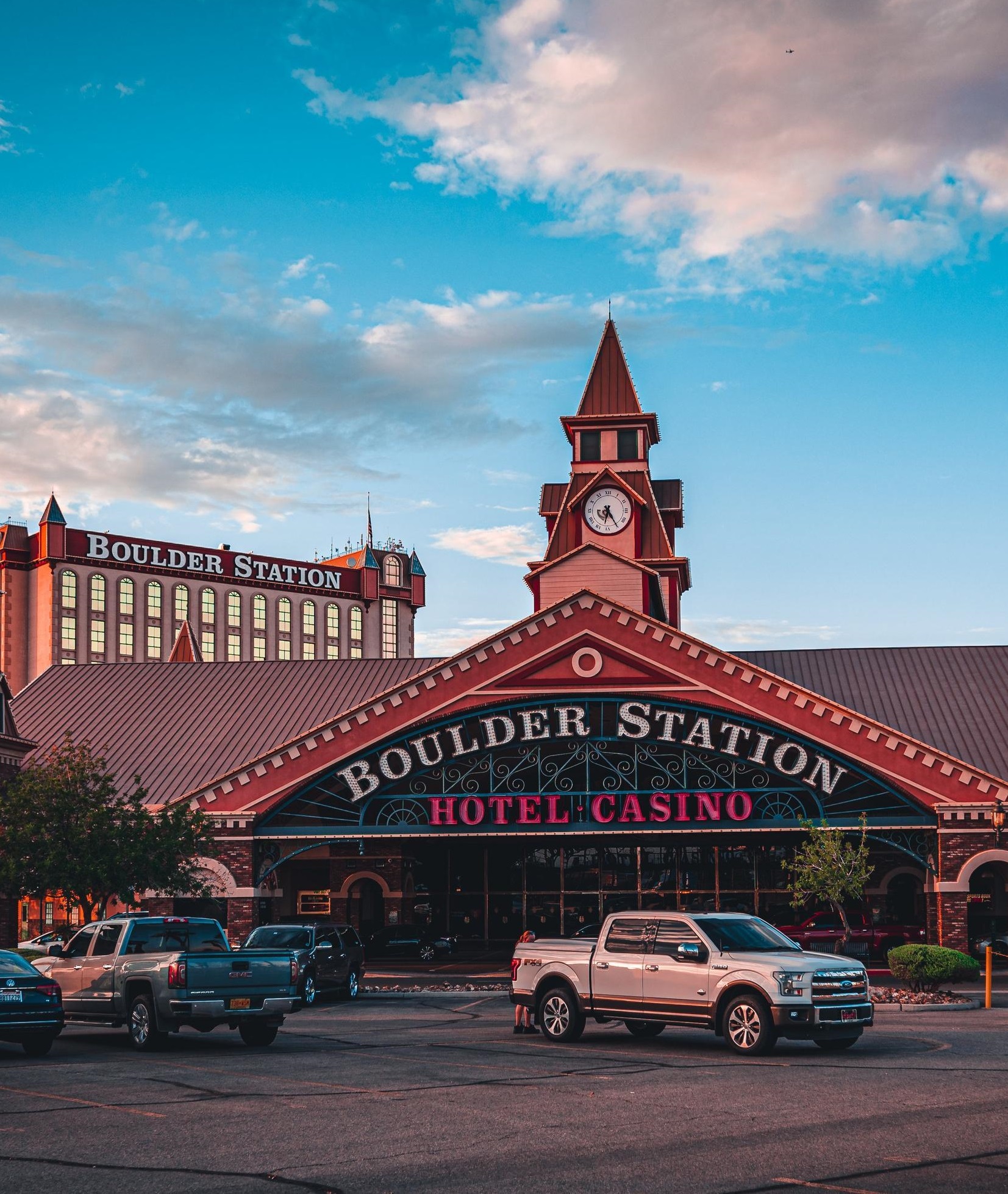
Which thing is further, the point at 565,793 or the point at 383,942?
the point at 383,942

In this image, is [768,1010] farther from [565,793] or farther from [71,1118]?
[565,793]

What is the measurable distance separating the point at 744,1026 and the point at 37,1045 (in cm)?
1007

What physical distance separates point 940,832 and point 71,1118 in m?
30.6

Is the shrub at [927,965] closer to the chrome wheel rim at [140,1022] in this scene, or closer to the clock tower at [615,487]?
the chrome wheel rim at [140,1022]

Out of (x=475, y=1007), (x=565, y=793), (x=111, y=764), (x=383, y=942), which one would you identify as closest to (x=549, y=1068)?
(x=475, y=1007)

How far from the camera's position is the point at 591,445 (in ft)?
200

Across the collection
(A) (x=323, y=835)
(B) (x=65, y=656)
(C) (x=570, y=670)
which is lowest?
(A) (x=323, y=835)

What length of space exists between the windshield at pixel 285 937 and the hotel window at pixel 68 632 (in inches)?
4077

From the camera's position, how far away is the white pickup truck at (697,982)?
20.1 meters

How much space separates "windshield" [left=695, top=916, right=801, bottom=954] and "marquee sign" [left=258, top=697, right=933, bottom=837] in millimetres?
19401

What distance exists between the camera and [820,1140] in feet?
43.8

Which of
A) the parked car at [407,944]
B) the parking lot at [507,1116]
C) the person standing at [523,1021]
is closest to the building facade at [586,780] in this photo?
the parked car at [407,944]

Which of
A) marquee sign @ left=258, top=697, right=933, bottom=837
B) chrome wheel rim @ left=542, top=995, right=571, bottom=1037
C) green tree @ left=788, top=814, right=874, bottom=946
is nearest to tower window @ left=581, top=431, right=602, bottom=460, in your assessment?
marquee sign @ left=258, top=697, right=933, bottom=837

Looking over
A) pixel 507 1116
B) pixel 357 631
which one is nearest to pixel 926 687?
pixel 507 1116
